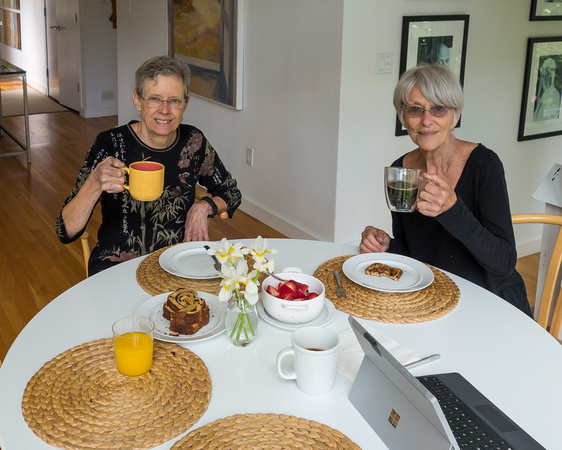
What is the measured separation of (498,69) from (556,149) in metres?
0.71

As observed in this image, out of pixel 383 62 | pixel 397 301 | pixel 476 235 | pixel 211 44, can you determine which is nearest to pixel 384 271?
pixel 397 301

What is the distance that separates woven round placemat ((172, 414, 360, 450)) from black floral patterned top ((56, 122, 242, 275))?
3.62ft

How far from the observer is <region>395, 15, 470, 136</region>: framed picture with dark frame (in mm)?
3326

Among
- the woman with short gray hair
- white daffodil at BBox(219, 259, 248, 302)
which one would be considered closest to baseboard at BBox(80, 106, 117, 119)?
the woman with short gray hair

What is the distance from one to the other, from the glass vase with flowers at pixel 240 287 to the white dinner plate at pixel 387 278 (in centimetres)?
34

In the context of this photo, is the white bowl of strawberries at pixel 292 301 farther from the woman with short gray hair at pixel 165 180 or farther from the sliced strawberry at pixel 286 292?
the woman with short gray hair at pixel 165 180

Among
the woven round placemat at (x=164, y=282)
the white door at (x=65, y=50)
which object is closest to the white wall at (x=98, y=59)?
the white door at (x=65, y=50)

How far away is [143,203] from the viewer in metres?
2.09

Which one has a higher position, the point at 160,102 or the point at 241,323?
the point at 160,102

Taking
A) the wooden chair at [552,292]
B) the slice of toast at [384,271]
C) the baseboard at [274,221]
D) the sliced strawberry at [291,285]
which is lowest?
the baseboard at [274,221]

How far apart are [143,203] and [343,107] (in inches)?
59.8

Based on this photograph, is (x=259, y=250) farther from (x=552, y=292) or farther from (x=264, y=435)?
(x=552, y=292)

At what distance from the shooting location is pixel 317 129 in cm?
349

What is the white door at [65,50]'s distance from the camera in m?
7.23
